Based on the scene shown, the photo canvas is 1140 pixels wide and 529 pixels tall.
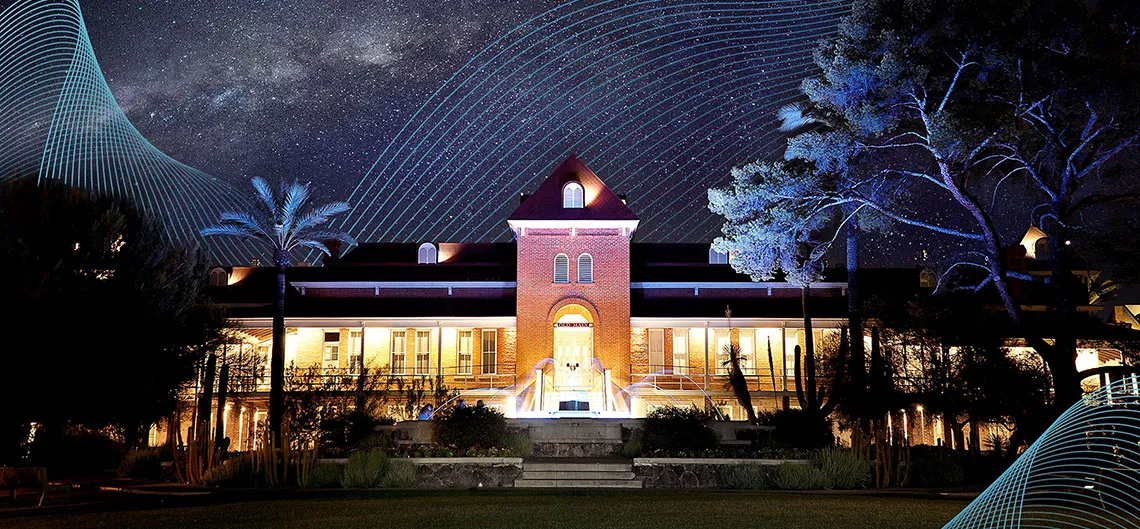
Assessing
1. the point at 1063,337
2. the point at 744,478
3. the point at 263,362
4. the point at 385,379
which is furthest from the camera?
the point at 263,362

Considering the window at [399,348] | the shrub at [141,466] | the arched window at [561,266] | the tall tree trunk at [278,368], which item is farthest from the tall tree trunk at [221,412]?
the arched window at [561,266]

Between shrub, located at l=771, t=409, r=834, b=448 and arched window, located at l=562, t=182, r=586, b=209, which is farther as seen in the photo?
arched window, located at l=562, t=182, r=586, b=209

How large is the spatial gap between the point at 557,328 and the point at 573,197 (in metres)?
5.95

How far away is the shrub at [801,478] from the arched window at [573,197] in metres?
20.5

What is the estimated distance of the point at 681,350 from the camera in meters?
39.5

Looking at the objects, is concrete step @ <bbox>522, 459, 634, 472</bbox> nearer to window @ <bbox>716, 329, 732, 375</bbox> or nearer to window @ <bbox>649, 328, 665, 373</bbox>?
window @ <bbox>649, 328, 665, 373</bbox>

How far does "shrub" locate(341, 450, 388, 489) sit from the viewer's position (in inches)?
771

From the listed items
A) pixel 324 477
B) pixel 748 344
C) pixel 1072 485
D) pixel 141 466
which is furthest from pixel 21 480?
pixel 748 344

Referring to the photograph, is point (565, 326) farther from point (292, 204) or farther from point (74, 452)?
point (74, 452)

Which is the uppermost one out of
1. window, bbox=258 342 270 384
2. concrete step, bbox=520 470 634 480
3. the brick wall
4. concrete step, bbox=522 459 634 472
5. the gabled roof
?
the gabled roof

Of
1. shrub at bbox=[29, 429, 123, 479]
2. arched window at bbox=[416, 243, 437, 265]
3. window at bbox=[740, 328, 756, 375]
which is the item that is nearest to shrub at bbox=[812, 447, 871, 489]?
window at bbox=[740, 328, 756, 375]

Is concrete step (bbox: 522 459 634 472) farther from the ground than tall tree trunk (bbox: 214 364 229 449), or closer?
closer

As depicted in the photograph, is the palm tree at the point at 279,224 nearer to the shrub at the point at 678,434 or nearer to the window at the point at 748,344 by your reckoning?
the shrub at the point at 678,434

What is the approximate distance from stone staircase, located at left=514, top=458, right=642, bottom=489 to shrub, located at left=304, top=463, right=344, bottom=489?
4263mm
